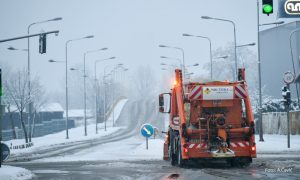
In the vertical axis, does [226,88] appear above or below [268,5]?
below

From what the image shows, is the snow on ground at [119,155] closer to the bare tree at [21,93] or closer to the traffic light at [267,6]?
the traffic light at [267,6]

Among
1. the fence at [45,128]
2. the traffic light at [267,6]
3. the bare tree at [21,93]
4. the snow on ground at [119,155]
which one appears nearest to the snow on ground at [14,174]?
the snow on ground at [119,155]

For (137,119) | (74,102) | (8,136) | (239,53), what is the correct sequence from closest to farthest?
1. (8,136)
2. (137,119)
3. (239,53)
4. (74,102)

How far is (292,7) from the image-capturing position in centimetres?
2684

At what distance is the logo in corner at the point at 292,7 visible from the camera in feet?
86.9

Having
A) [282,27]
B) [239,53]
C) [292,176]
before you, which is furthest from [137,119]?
[292,176]

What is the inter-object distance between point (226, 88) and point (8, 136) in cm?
4943

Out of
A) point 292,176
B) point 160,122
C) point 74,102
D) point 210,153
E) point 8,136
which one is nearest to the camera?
point 292,176

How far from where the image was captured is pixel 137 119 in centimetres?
10456

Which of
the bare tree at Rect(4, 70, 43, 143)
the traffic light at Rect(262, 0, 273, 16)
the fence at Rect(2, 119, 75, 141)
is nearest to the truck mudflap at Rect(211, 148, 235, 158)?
the traffic light at Rect(262, 0, 273, 16)

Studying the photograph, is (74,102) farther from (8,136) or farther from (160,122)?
(8,136)

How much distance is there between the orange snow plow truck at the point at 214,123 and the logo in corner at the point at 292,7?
305 inches

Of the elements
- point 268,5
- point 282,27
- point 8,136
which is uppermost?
point 282,27

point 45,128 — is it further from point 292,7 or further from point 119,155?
point 292,7
